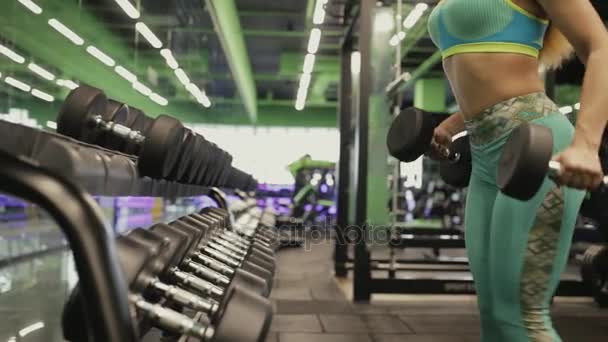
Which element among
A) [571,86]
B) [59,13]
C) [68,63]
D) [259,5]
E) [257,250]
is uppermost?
[259,5]

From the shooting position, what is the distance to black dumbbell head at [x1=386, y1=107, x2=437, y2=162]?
1285 millimetres

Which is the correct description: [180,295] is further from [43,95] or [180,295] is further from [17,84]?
[43,95]

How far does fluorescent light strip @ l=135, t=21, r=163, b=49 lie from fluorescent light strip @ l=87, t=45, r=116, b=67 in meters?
0.74

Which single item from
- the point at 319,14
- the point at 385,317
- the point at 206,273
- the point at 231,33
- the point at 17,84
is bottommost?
the point at 385,317

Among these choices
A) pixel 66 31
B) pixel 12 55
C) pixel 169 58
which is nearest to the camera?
pixel 12 55

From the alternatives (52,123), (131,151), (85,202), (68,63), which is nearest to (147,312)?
(85,202)

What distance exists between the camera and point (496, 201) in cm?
101

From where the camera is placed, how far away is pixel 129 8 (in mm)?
3393

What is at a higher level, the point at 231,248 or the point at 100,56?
the point at 100,56

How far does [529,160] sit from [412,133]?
542mm

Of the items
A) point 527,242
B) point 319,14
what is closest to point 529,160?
point 527,242

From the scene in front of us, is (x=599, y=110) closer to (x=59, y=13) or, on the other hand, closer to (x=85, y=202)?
(x=85, y=202)

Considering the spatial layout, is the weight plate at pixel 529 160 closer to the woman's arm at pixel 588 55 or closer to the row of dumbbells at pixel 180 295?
the woman's arm at pixel 588 55

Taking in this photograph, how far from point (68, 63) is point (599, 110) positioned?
2214mm
